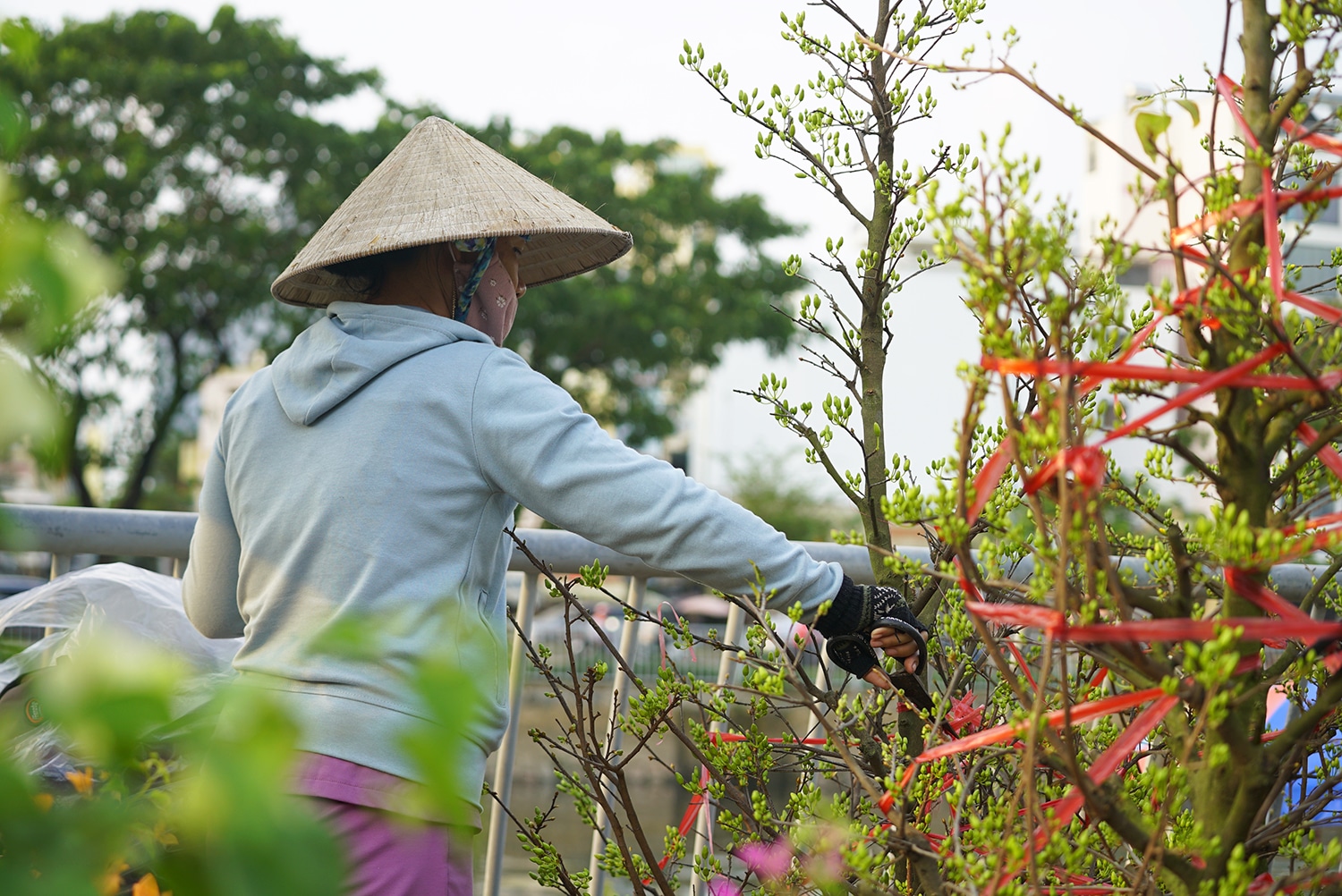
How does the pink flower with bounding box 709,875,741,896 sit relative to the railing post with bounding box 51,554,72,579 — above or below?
below

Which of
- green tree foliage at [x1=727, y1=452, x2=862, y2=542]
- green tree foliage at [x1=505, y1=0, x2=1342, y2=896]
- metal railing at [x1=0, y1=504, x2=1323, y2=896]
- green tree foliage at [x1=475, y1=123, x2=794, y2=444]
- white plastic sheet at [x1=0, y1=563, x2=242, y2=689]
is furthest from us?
green tree foliage at [x1=727, y1=452, x2=862, y2=542]

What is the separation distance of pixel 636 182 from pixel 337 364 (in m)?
18.5

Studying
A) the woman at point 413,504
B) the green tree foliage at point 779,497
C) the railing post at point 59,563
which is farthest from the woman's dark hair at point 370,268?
the green tree foliage at point 779,497

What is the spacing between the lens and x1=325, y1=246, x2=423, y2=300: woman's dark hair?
72.8 inches

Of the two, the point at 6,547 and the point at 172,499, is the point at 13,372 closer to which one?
the point at 6,547

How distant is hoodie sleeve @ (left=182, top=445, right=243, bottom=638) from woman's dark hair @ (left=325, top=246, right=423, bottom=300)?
35 centimetres

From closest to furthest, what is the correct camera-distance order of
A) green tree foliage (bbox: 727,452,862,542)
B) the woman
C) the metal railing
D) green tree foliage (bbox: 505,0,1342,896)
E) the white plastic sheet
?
green tree foliage (bbox: 505,0,1342,896) < the woman < the white plastic sheet < the metal railing < green tree foliage (bbox: 727,452,862,542)

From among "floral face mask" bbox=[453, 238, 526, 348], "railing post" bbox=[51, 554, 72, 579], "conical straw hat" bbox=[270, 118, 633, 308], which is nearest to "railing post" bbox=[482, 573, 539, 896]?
"floral face mask" bbox=[453, 238, 526, 348]

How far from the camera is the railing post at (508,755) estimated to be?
2.25 metres

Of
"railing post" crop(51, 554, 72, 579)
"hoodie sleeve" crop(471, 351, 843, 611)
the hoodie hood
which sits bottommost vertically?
"railing post" crop(51, 554, 72, 579)

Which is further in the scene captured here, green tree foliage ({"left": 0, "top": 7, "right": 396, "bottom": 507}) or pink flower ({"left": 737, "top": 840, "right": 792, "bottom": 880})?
green tree foliage ({"left": 0, "top": 7, "right": 396, "bottom": 507})

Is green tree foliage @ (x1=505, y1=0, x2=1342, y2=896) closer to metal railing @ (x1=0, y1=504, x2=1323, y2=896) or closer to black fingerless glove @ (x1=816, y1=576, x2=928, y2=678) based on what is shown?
black fingerless glove @ (x1=816, y1=576, x2=928, y2=678)

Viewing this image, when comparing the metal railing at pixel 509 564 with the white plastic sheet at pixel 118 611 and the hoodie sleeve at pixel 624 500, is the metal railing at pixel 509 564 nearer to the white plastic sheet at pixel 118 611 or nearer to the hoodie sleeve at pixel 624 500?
the white plastic sheet at pixel 118 611

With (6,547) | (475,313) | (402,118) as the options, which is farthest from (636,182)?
(6,547)
